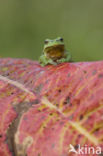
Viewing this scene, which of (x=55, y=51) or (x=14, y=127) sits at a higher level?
(x=55, y=51)

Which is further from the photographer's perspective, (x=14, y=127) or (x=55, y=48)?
(x=55, y=48)

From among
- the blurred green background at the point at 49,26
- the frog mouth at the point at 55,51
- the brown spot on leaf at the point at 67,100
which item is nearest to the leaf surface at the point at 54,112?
the brown spot on leaf at the point at 67,100

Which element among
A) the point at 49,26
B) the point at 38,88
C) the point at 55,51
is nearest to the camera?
the point at 38,88

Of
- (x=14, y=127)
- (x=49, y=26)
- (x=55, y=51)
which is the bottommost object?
(x=14, y=127)

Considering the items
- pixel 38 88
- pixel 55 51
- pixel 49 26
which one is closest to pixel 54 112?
pixel 38 88

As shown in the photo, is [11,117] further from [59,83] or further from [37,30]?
[37,30]

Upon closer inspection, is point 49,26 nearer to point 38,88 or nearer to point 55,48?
point 55,48

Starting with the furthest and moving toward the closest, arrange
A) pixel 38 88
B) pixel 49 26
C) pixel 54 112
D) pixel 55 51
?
1. pixel 49 26
2. pixel 55 51
3. pixel 38 88
4. pixel 54 112

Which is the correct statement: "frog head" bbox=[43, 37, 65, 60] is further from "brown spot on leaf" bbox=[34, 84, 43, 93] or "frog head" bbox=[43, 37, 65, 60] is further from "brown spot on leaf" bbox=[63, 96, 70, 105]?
"brown spot on leaf" bbox=[63, 96, 70, 105]

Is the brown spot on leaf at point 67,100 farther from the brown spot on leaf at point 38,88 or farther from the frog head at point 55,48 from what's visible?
the frog head at point 55,48

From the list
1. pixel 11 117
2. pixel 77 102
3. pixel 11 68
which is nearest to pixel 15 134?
pixel 11 117
